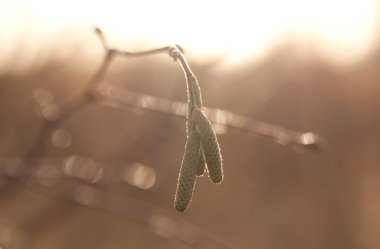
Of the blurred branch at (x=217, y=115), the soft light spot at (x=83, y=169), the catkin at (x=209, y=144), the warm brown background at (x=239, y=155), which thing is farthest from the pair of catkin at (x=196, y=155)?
the warm brown background at (x=239, y=155)

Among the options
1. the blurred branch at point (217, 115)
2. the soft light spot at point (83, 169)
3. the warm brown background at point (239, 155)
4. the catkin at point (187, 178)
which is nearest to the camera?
the catkin at point (187, 178)

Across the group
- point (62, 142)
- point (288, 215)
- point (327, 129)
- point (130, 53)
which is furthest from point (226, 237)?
point (130, 53)

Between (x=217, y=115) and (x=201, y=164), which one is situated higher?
(x=217, y=115)

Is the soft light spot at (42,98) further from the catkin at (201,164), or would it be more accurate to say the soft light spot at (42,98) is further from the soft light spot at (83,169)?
the catkin at (201,164)

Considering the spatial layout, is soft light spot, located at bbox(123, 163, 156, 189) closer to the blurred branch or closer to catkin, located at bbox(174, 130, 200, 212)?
the blurred branch

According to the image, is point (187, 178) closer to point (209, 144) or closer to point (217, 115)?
point (209, 144)

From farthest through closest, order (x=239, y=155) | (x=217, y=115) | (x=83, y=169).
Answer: (x=239, y=155) < (x=83, y=169) < (x=217, y=115)

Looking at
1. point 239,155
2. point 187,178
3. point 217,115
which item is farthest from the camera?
point 239,155

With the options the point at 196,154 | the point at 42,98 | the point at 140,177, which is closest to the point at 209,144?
the point at 196,154
